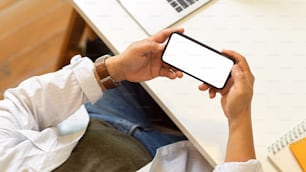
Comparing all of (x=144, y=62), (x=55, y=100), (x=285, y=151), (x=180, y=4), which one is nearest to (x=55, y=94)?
(x=55, y=100)

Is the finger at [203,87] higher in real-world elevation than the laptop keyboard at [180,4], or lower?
lower

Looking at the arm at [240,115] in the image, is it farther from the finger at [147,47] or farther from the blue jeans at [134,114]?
the blue jeans at [134,114]

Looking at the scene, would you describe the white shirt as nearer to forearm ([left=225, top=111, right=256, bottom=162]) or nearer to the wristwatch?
the wristwatch

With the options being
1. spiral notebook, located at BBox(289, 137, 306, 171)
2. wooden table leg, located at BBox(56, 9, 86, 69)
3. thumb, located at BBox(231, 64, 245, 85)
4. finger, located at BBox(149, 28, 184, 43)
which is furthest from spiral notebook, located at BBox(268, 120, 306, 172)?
wooden table leg, located at BBox(56, 9, 86, 69)

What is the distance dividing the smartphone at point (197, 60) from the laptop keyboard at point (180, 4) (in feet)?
0.35

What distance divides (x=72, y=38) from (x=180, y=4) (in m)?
0.45

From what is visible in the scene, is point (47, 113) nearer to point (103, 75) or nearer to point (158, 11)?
point (103, 75)

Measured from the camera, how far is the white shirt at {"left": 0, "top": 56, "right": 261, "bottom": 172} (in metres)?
0.91

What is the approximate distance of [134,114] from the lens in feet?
3.67

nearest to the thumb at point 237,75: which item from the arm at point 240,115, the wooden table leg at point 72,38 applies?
the arm at point 240,115

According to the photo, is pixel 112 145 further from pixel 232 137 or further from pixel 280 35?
pixel 280 35

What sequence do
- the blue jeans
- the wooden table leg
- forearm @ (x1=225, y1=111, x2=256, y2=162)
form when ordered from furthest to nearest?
the wooden table leg < the blue jeans < forearm @ (x1=225, y1=111, x2=256, y2=162)

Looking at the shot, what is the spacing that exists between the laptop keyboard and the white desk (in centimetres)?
2

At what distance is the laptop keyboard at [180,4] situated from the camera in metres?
0.98
